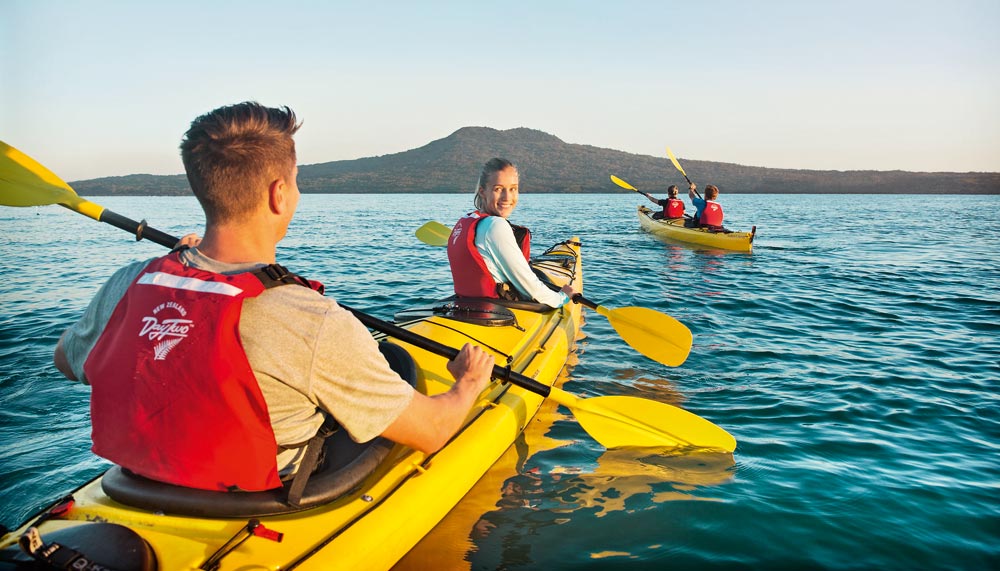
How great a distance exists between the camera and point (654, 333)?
5230 mm

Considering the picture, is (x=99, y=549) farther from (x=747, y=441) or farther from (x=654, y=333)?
(x=654, y=333)

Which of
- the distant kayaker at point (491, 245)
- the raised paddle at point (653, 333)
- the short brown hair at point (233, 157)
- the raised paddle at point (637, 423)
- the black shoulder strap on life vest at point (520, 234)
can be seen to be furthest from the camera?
the black shoulder strap on life vest at point (520, 234)

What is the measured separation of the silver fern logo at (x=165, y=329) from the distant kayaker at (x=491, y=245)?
3.02 m

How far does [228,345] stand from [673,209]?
A: 1657cm

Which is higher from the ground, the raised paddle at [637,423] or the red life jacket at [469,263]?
the red life jacket at [469,263]

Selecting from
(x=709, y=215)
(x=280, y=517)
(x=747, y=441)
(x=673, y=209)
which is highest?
(x=673, y=209)

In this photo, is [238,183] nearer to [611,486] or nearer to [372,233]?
[611,486]

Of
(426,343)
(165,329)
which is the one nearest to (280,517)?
(165,329)

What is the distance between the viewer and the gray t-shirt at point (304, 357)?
1.75 meters

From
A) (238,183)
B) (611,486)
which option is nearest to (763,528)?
(611,486)

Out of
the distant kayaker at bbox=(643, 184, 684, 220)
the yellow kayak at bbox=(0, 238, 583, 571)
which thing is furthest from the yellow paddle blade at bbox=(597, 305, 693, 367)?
the distant kayaker at bbox=(643, 184, 684, 220)

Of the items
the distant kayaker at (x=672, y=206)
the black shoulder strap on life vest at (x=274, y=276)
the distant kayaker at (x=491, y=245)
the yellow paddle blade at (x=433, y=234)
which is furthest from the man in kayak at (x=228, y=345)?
the distant kayaker at (x=672, y=206)

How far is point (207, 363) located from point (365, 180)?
111682 mm

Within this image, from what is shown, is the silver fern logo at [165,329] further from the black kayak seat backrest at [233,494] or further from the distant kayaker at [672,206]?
the distant kayaker at [672,206]
